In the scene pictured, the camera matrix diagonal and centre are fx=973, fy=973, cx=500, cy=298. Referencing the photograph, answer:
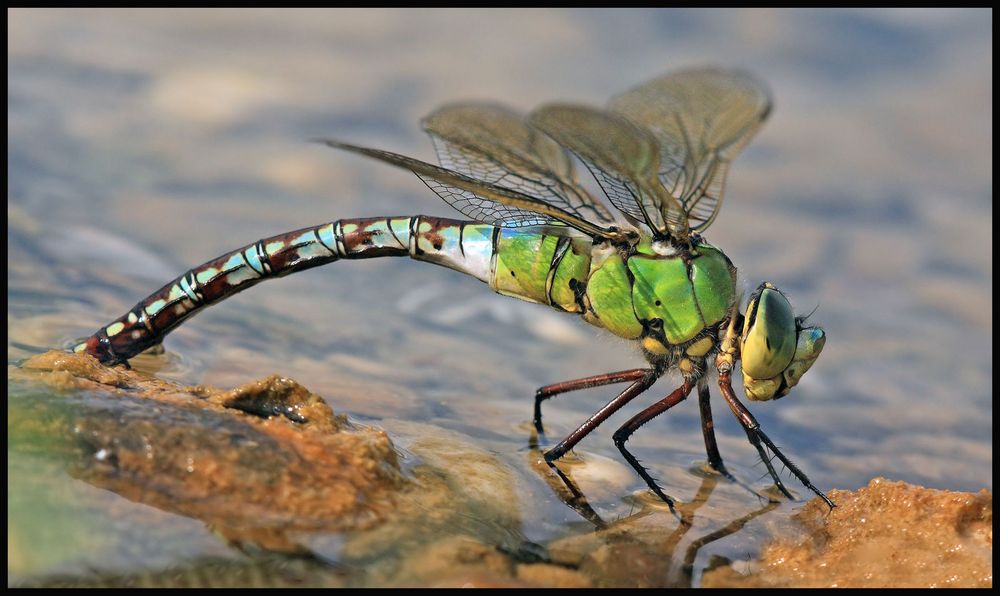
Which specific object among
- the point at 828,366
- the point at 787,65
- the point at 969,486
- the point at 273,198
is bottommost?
the point at 969,486

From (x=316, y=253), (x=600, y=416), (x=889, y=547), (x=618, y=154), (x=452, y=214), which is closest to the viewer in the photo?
(x=889, y=547)

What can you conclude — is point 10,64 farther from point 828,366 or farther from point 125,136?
point 828,366

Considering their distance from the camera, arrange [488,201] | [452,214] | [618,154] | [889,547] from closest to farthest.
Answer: [889,547], [618,154], [488,201], [452,214]

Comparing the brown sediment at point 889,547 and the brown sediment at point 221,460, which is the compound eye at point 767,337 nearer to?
the brown sediment at point 889,547

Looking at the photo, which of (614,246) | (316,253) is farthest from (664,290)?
(316,253)

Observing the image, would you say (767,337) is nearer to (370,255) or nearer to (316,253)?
(370,255)

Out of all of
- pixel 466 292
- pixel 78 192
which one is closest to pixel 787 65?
pixel 466 292

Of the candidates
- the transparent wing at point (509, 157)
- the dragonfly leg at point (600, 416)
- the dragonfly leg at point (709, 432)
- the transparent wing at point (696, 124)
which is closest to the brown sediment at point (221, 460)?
the dragonfly leg at point (600, 416)
